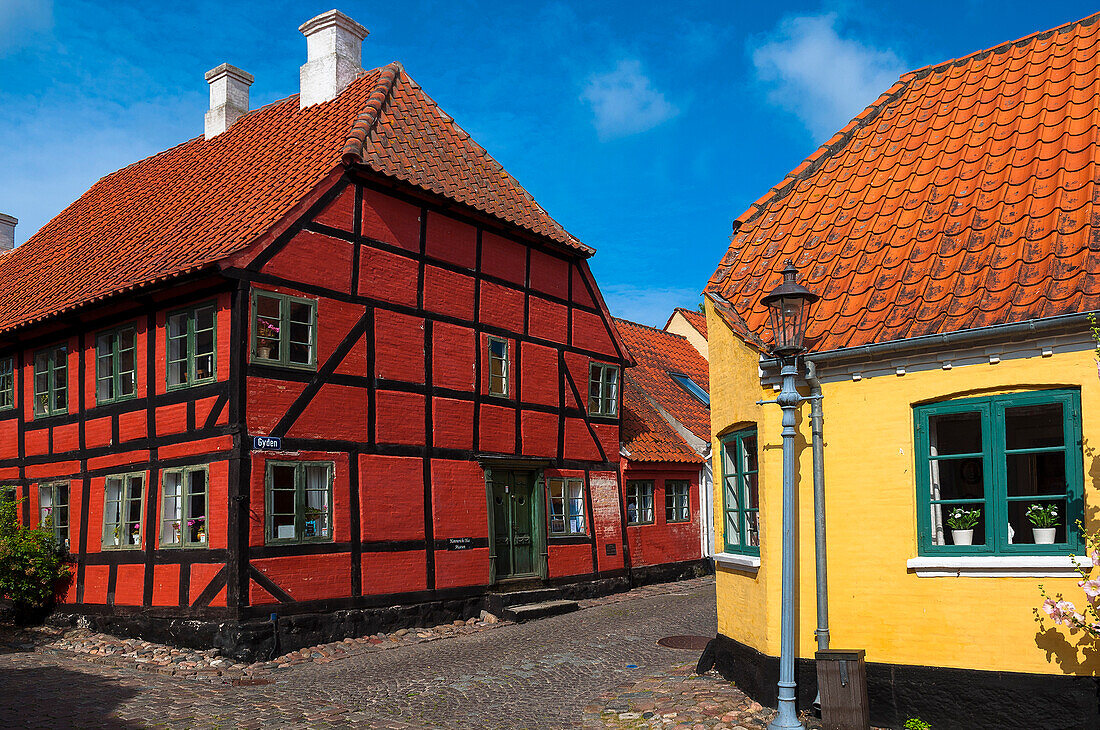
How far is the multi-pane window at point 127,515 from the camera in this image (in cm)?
1369

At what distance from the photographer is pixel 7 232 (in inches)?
1001

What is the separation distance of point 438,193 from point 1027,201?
374 inches

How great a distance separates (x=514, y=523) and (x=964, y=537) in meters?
10.2

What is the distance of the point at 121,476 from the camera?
14.0 m

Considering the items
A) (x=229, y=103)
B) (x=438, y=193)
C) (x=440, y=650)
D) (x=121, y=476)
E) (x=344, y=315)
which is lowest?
(x=440, y=650)

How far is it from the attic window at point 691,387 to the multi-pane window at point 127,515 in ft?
53.7

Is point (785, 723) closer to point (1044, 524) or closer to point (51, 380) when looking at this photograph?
point (1044, 524)

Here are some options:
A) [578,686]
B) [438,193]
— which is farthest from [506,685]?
[438,193]

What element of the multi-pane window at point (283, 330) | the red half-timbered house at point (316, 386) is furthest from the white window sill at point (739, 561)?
the multi-pane window at point (283, 330)

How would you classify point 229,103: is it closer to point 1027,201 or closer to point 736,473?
point 736,473

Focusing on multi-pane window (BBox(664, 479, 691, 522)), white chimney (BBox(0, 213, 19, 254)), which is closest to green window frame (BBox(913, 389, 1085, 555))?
multi-pane window (BBox(664, 479, 691, 522))

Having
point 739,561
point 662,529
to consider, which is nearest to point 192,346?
point 739,561

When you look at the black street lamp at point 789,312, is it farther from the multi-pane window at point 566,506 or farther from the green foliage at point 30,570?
the green foliage at point 30,570

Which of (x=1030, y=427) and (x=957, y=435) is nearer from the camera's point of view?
(x=1030, y=427)
